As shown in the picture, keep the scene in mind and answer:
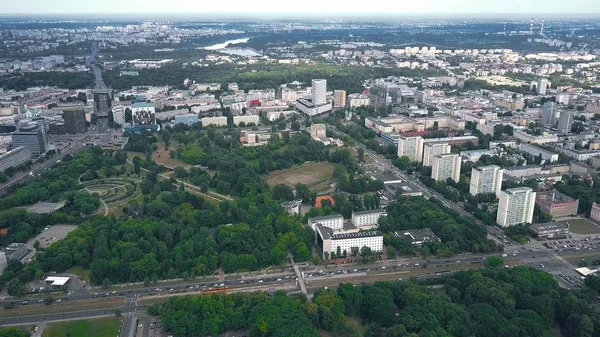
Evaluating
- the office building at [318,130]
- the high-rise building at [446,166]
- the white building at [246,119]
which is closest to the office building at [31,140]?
the white building at [246,119]

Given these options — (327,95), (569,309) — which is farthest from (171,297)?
(327,95)

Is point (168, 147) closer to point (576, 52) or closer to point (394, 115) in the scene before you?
point (394, 115)

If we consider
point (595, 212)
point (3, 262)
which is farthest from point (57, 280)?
point (595, 212)

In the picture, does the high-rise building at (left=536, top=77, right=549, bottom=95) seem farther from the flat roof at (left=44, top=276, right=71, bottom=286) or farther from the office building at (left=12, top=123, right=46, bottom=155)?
the flat roof at (left=44, top=276, right=71, bottom=286)

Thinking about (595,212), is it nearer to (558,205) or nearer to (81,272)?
(558,205)

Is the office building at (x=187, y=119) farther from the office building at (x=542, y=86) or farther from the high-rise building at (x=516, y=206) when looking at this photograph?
the office building at (x=542, y=86)

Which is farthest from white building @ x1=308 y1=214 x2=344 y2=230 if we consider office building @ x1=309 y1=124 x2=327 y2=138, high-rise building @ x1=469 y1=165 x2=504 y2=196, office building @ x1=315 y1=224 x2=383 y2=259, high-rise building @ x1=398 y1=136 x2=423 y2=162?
office building @ x1=309 y1=124 x2=327 y2=138
